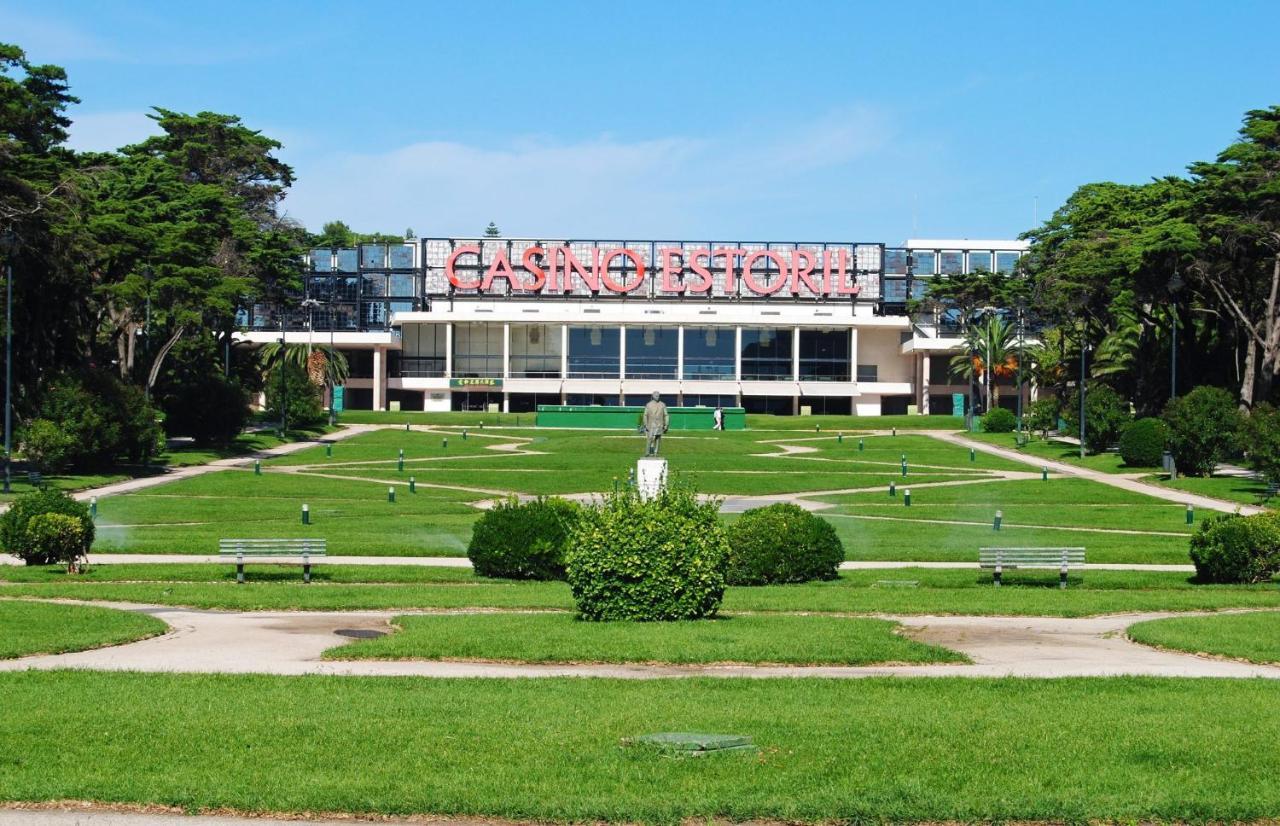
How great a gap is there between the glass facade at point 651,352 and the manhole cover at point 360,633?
4267 inches

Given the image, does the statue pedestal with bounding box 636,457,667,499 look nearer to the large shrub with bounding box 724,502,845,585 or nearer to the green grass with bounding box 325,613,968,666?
the large shrub with bounding box 724,502,845,585

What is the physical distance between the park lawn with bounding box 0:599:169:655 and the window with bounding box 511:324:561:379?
108 meters

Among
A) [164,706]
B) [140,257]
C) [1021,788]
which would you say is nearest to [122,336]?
[140,257]

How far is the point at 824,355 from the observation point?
131 meters

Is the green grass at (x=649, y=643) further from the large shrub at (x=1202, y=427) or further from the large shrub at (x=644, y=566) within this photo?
the large shrub at (x=1202, y=427)

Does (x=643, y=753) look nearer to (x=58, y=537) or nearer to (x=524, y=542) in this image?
(x=524, y=542)

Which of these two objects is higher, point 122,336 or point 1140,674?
point 122,336

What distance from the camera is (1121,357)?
289ft

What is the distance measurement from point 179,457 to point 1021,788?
198 feet

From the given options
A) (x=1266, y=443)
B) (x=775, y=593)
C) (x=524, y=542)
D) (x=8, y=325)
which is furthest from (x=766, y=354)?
Result: (x=775, y=593)

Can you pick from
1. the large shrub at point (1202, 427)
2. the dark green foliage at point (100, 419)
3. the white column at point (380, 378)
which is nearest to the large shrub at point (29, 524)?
the dark green foliage at point (100, 419)

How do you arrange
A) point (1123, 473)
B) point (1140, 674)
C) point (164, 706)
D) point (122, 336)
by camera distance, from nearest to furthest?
1. point (164, 706)
2. point (1140, 674)
3. point (1123, 473)
4. point (122, 336)

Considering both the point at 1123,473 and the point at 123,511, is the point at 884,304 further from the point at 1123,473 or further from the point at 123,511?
the point at 123,511

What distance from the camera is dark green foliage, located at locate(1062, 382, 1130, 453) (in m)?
72.4
